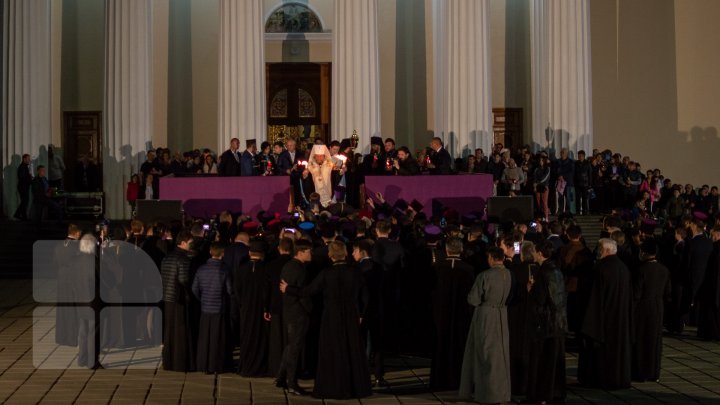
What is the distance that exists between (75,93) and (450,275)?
2204 cm

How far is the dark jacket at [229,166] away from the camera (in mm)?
26438

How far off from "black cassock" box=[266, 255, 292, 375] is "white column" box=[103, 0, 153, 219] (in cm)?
1596

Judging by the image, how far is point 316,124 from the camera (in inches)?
1388

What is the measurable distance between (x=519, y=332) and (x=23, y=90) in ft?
66.1

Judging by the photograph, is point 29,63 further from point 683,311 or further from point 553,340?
point 553,340

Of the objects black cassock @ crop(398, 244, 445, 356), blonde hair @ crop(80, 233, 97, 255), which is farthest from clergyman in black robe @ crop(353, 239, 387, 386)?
blonde hair @ crop(80, 233, 97, 255)

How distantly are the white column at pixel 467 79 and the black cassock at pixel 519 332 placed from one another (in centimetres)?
1632

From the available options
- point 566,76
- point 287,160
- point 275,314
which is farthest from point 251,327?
point 566,76

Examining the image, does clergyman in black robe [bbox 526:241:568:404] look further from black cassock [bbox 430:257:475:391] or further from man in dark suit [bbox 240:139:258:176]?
man in dark suit [bbox 240:139:258:176]

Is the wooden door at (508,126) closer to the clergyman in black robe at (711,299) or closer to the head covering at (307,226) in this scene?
the clergyman in black robe at (711,299)

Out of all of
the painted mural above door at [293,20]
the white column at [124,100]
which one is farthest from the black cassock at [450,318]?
the painted mural above door at [293,20]

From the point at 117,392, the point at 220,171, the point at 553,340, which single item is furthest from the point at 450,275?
the point at 220,171

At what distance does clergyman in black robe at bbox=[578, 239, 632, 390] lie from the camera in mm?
14727

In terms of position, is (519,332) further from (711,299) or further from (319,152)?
(319,152)
